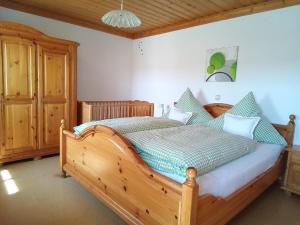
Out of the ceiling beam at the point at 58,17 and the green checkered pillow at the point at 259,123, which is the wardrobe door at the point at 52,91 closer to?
the ceiling beam at the point at 58,17

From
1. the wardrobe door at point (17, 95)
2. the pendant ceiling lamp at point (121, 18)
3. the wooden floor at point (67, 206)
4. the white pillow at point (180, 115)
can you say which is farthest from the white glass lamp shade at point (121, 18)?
the wooden floor at point (67, 206)

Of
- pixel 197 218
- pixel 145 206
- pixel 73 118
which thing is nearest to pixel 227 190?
pixel 197 218

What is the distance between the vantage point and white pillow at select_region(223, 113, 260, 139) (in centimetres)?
283

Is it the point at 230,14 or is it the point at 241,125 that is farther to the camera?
the point at 230,14

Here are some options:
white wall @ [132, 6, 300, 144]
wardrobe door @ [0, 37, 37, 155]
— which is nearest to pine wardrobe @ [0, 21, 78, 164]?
wardrobe door @ [0, 37, 37, 155]

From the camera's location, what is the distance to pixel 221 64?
353 cm

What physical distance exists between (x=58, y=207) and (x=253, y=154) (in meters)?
2.15

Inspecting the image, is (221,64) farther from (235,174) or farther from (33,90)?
(33,90)

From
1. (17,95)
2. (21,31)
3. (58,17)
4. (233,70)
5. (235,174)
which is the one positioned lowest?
(235,174)

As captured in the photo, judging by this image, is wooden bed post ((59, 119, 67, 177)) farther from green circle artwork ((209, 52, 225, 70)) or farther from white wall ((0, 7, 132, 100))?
green circle artwork ((209, 52, 225, 70))

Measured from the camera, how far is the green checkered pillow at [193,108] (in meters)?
3.49

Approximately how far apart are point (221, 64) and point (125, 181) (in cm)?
261

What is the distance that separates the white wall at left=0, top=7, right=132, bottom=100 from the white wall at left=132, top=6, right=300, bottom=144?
83 centimetres

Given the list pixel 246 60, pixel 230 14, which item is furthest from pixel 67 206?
pixel 230 14
